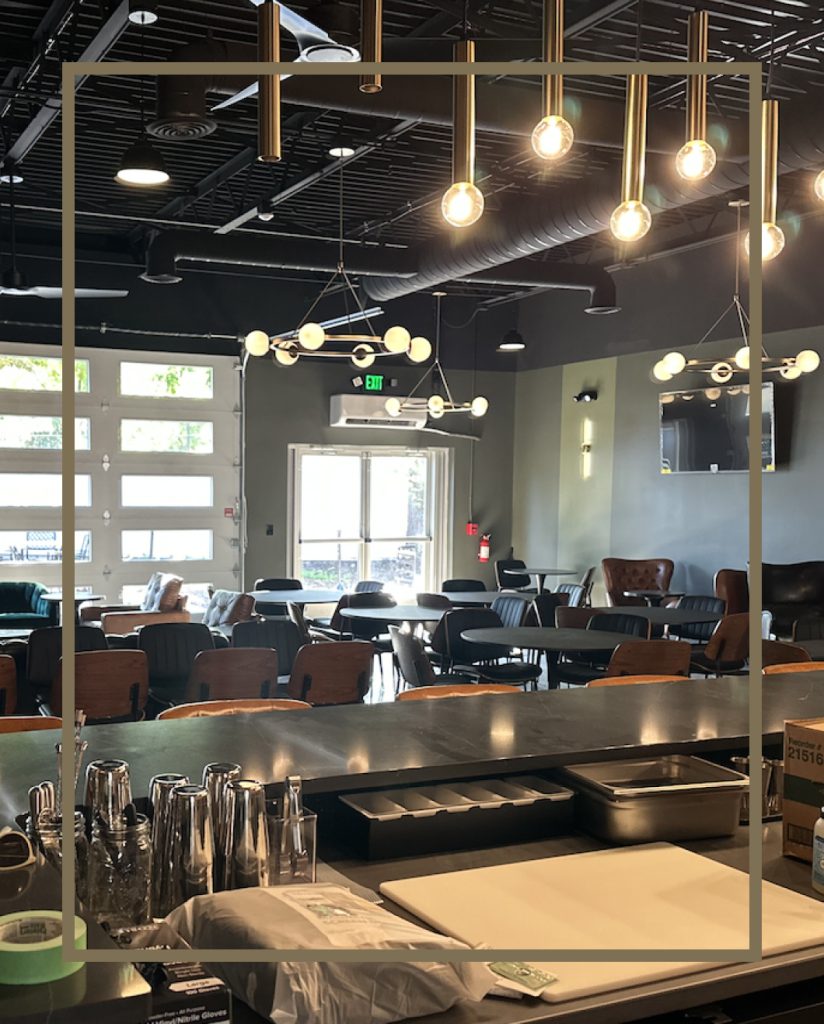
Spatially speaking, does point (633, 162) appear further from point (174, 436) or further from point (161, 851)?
point (174, 436)

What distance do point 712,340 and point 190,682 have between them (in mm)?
7194

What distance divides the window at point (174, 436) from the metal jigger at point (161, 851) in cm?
1090

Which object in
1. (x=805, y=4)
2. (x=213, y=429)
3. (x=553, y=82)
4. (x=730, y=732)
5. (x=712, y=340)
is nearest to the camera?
(x=553, y=82)

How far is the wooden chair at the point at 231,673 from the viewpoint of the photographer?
5.64 metres

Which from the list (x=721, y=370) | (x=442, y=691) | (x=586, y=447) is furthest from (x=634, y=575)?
(x=442, y=691)

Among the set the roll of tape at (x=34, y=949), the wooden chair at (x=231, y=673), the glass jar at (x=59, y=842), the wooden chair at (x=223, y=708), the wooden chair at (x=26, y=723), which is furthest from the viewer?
the wooden chair at (x=231, y=673)

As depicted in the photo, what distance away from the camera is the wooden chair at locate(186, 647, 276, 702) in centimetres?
564

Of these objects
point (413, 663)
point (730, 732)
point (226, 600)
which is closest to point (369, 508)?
point (226, 600)

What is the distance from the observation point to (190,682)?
5.66 meters

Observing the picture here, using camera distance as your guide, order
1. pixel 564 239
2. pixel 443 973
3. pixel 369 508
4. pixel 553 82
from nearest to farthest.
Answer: pixel 443 973, pixel 553 82, pixel 564 239, pixel 369 508

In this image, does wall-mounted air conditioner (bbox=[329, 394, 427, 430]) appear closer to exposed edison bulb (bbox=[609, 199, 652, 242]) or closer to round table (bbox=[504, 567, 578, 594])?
round table (bbox=[504, 567, 578, 594])

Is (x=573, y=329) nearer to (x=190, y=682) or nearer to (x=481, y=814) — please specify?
(x=190, y=682)

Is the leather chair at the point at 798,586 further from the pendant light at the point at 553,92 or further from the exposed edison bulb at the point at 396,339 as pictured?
the pendant light at the point at 553,92
